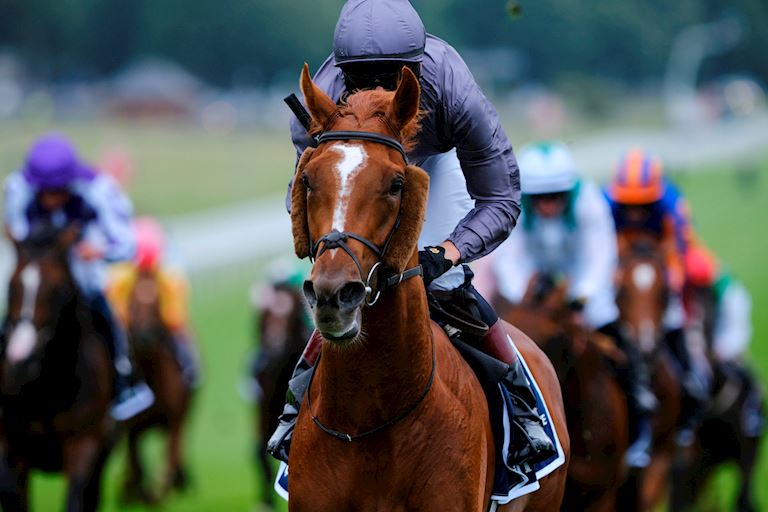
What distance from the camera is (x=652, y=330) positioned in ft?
31.2

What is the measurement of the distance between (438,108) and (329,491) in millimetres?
1384

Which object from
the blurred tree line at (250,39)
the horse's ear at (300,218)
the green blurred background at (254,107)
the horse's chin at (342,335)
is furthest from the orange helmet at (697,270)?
the blurred tree line at (250,39)

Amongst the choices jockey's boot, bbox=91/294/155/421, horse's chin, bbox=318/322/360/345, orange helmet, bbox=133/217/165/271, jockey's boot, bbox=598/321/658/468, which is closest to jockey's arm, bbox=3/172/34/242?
jockey's boot, bbox=91/294/155/421

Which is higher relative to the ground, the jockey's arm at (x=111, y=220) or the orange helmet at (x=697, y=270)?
the jockey's arm at (x=111, y=220)

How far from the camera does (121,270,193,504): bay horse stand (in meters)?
13.2

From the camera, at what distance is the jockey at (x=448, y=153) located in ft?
14.7

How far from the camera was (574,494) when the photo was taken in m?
7.80

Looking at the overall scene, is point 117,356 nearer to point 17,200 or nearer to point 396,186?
point 17,200

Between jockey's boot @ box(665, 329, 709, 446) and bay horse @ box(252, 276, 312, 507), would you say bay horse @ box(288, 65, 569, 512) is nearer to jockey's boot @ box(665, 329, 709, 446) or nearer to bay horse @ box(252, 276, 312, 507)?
jockey's boot @ box(665, 329, 709, 446)

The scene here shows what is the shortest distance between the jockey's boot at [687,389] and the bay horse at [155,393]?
5268 millimetres

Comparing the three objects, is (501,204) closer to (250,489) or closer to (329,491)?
(329,491)

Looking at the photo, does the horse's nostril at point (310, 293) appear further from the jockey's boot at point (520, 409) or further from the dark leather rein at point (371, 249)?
the jockey's boot at point (520, 409)

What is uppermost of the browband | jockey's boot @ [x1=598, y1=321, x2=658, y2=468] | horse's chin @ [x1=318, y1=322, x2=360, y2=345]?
the browband

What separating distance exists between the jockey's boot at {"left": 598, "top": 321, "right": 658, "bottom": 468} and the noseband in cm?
461
